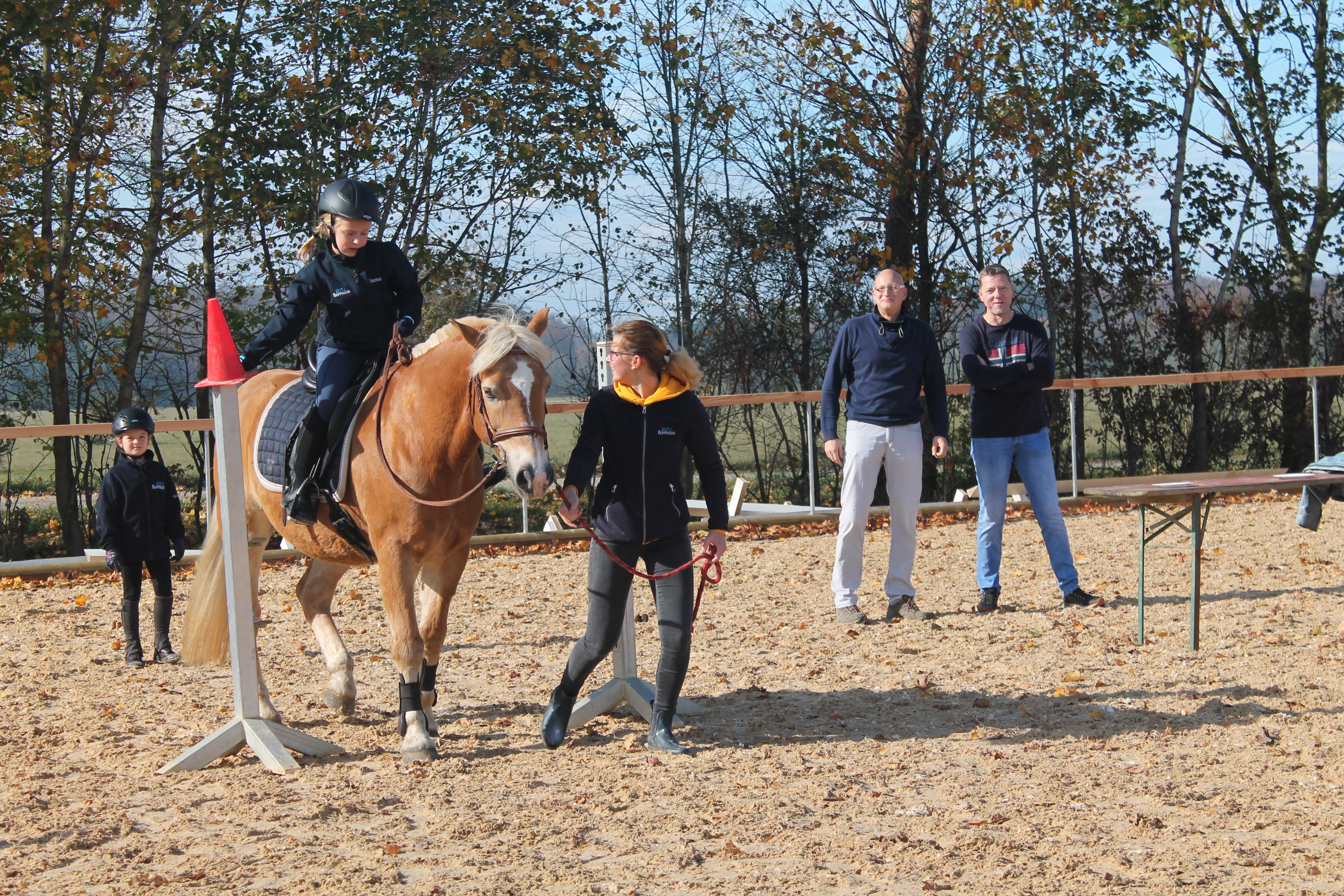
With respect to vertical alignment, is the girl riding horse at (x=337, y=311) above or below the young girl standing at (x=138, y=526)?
above

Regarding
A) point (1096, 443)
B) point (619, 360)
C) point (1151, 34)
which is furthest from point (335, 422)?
point (1151, 34)

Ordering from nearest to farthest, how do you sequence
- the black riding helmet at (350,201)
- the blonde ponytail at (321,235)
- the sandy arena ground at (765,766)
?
the sandy arena ground at (765,766) < the black riding helmet at (350,201) < the blonde ponytail at (321,235)

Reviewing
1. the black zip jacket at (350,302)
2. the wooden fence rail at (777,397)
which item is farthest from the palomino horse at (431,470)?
the wooden fence rail at (777,397)

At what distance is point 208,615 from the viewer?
5508 mm

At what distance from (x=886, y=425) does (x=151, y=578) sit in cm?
438

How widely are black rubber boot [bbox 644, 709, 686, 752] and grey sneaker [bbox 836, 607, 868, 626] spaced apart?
8.06 ft

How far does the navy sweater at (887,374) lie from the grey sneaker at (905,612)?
40.4 inches

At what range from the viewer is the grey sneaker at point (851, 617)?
6965mm

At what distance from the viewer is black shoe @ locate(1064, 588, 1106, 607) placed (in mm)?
7125

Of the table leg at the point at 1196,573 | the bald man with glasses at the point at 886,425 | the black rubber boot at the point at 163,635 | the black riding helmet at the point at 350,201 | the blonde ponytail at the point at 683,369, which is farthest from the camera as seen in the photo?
the bald man with glasses at the point at 886,425

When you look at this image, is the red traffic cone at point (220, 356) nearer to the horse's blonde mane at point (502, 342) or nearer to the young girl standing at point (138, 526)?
the horse's blonde mane at point (502, 342)

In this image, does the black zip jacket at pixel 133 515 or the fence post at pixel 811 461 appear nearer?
the black zip jacket at pixel 133 515

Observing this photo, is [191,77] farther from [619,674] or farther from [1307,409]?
[1307,409]

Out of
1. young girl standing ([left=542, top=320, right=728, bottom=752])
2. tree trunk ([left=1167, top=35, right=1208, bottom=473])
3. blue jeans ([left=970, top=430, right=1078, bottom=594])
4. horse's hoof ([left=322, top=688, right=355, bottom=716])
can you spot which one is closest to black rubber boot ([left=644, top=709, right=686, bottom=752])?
young girl standing ([left=542, top=320, right=728, bottom=752])
